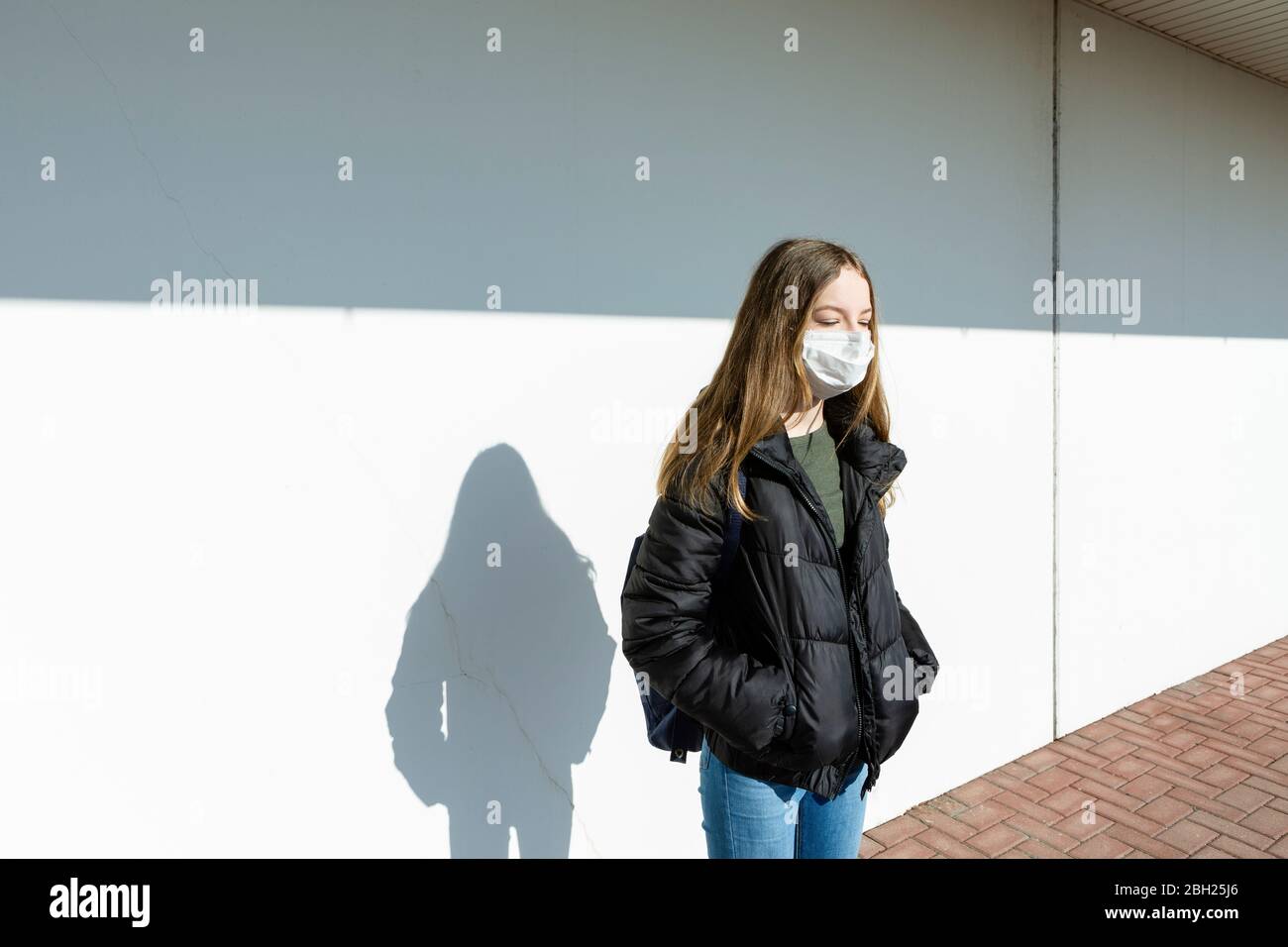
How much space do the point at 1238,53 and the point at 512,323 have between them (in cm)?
438

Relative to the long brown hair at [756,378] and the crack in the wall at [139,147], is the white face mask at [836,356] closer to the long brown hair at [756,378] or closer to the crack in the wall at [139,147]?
the long brown hair at [756,378]

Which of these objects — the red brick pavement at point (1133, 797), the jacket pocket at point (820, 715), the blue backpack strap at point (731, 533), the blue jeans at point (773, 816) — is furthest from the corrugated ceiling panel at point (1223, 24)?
the blue jeans at point (773, 816)

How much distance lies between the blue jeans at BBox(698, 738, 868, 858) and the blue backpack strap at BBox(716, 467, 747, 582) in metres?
0.41

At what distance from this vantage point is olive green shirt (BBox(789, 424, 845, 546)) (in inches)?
71.0

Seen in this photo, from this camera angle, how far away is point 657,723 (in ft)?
6.21

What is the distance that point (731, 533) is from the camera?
5.43 feet

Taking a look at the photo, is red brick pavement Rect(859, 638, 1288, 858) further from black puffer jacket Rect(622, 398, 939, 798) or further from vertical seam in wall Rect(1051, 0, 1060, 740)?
black puffer jacket Rect(622, 398, 939, 798)

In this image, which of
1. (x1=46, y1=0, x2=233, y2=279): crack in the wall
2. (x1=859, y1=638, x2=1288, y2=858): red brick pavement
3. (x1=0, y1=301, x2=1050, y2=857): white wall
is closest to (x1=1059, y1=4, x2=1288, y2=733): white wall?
(x1=859, y1=638, x2=1288, y2=858): red brick pavement

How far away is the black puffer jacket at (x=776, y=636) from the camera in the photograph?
1597 mm

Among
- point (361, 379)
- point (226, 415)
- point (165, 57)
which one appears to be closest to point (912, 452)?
point (361, 379)

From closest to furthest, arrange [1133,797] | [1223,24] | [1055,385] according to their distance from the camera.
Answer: [1133,797] < [1055,385] < [1223,24]

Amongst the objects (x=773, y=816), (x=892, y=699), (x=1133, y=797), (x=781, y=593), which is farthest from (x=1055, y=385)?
(x=773, y=816)

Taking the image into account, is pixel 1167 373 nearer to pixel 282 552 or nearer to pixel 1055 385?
pixel 1055 385

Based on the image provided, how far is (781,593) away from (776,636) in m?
0.08
